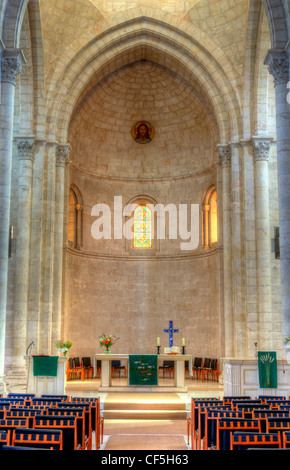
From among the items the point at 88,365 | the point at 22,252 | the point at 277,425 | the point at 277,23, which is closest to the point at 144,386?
the point at 88,365

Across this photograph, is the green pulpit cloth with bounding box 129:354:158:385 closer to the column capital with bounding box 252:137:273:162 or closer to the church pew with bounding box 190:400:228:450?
the church pew with bounding box 190:400:228:450

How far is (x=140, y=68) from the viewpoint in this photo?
26281mm

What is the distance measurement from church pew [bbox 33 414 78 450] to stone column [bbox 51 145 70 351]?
1441 centimetres

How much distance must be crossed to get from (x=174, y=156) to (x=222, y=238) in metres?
6.24

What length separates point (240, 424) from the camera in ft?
24.3

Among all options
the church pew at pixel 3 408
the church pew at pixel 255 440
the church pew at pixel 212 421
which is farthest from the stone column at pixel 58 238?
the church pew at pixel 255 440

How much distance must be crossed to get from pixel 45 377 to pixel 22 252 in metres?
6.56

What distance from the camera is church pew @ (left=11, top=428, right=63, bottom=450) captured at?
6.10 metres

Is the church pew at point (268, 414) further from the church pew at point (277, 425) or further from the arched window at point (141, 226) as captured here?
the arched window at point (141, 226)

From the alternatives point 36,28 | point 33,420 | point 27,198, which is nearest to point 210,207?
point 27,198

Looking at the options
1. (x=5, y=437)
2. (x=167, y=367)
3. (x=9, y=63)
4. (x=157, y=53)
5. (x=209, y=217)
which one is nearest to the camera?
(x=5, y=437)

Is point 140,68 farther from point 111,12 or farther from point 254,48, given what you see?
point 254,48

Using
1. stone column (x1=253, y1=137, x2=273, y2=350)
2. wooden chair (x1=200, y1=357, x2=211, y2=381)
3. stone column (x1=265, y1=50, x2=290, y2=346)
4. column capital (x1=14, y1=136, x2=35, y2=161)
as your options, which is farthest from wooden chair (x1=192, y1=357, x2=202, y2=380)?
column capital (x1=14, y1=136, x2=35, y2=161)

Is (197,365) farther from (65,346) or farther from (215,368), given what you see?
(65,346)
